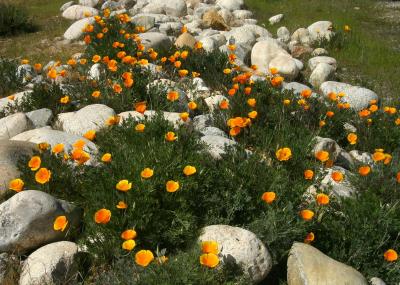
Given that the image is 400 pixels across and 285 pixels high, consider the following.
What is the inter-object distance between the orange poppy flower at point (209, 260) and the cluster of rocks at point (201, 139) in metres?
0.38

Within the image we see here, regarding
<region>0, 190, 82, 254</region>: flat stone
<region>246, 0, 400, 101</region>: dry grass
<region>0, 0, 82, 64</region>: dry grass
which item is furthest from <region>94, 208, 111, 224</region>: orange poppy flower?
<region>0, 0, 82, 64</region>: dry grass

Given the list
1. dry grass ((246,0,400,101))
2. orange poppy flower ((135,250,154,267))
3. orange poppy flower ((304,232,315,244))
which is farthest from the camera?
dry grass ((246,0,400,101))

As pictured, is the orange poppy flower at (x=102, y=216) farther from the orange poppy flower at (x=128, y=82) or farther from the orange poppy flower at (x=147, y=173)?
the orange poppy flower at (x=128, y=82)

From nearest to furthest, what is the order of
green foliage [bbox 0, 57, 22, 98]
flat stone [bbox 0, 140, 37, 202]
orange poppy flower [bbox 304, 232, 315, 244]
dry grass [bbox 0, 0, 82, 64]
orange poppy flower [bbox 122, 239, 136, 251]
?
orange poppy flower [bbox 122, 239, 136, 251], orange poppy flower [bbox 304, 232, 315, 244], flat stone [bbox 0, 140, 37, 202], green foliage [bbox 0, 57, 22, 98], dry grass [bbox 0, 0, 82, 64]

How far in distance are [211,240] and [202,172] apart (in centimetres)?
69

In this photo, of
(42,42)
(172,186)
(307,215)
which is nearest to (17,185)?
(172,186)

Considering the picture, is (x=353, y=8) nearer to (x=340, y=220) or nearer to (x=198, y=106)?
(x=198, y=106)

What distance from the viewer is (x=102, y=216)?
3.18 meters

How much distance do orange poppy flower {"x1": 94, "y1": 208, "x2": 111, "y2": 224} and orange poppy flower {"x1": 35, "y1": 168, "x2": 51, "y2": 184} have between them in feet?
2.47

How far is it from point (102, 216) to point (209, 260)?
2.65 ft

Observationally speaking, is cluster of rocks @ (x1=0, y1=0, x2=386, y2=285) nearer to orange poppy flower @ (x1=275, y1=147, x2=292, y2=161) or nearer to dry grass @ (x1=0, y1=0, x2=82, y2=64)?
orange poppy flower @ (x1=275, y1=147, x2=292, y2=161)

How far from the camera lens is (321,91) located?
7.60m

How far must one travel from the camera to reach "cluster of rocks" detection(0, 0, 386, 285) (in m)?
3.35

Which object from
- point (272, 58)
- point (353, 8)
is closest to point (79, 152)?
point (272, 58)
